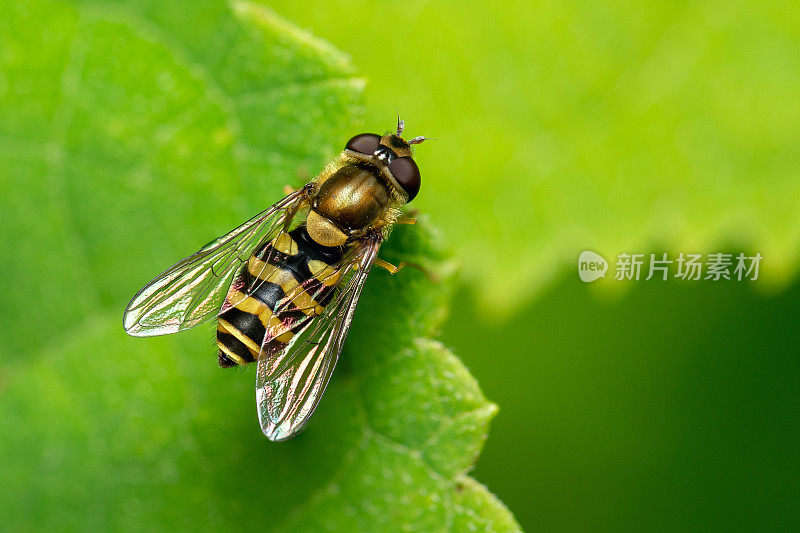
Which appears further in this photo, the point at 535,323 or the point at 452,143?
the point at 535,323

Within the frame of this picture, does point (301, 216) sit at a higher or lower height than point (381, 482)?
higher

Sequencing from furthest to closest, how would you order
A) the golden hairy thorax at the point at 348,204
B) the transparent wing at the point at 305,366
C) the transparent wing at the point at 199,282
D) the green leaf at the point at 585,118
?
1. the green leaf at the point at 585,118
2. the golden hairy thorax at the point at 348,204
3. the transparent wing at the point at 199,282
4. the transparent wing at the point at 305,366

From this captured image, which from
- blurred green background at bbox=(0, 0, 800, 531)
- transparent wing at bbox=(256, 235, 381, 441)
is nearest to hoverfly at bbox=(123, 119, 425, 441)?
transparent wing at bbox=(256, 235, 381, 441)

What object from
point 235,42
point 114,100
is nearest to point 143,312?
point 114,100

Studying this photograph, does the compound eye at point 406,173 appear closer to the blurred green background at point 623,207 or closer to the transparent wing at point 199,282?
the transparent wing at point 199,282

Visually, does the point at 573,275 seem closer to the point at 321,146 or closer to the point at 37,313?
the point at 321,146

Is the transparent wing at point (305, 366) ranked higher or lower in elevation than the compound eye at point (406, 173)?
lower

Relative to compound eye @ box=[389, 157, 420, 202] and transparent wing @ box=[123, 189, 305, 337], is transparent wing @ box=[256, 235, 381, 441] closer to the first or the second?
compound eye @ box=[389, 157, 420, 202]

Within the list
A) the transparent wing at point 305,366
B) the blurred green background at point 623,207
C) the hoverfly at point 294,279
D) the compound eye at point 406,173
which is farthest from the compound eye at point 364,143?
the blurred green background at point 623,207
